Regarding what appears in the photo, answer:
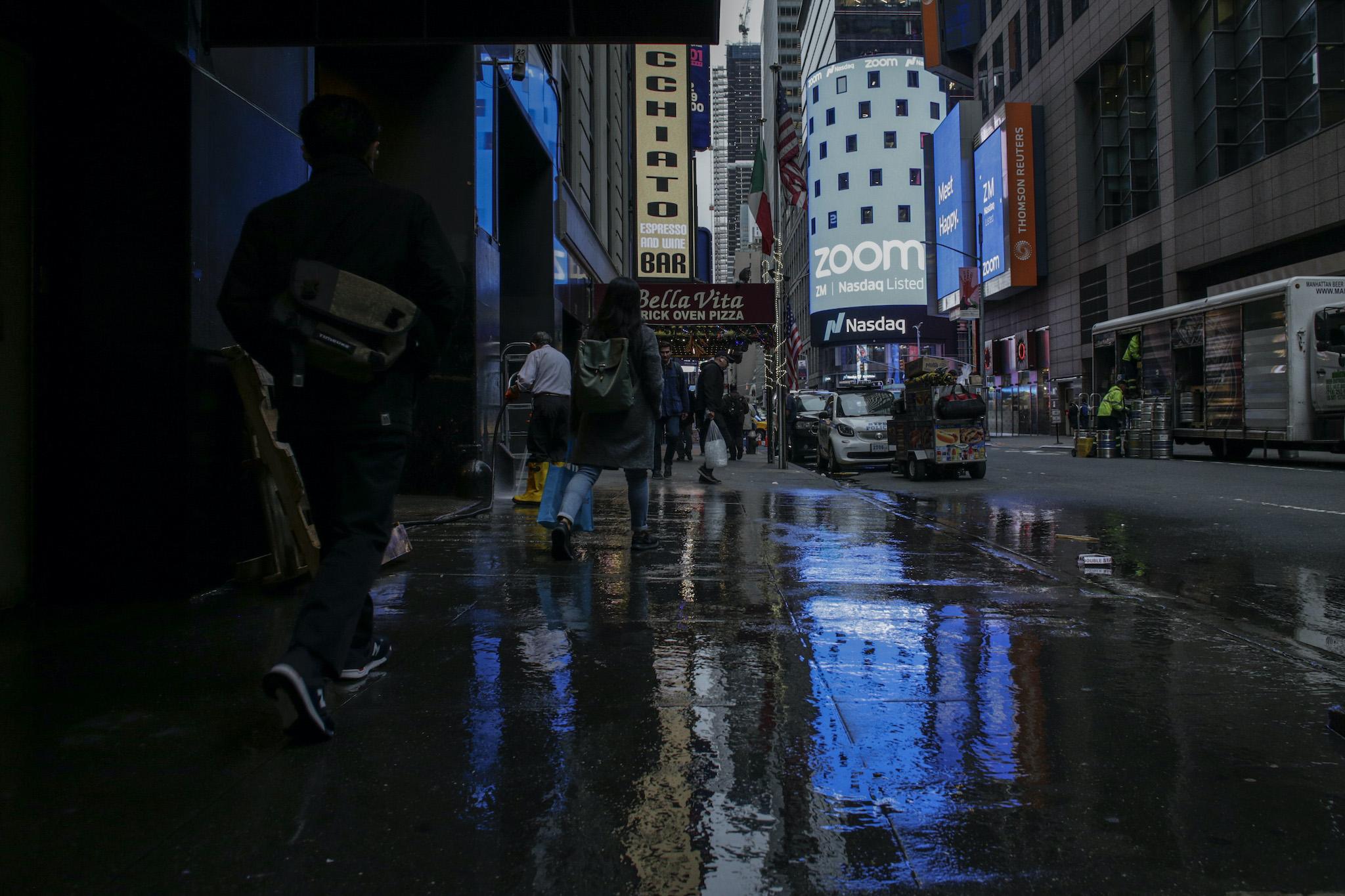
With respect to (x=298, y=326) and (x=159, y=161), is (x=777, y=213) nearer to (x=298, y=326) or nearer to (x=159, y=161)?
(x=159, y=161)

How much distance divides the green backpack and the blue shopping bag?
65 cm

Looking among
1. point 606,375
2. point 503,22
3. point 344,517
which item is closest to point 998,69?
point 503,22

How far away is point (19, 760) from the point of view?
2625 mm

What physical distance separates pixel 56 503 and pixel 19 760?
2.47 meters

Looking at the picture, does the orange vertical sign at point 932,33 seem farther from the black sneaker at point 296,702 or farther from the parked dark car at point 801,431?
the black sneaker at point 296,702

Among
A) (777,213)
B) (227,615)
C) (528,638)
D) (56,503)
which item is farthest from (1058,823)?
(777,213)

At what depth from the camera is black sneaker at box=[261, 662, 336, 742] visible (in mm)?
2650

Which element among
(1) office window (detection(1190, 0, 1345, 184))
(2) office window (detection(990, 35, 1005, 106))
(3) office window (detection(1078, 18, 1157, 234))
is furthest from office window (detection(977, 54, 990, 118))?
(1) office window (detection(1190, 0, 1345, 184))

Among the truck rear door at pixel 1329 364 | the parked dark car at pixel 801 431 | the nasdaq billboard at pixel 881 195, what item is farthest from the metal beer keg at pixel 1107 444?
the nasdaq billboard at pixel 881 195

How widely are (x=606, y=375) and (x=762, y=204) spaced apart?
52.8 feet

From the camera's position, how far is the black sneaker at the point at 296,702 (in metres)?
2.65

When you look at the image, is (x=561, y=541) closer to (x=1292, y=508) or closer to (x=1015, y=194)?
(x=1292, y=508)

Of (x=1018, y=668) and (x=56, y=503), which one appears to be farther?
(x=56, y=503)

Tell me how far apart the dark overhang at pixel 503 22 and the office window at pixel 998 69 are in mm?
55626
